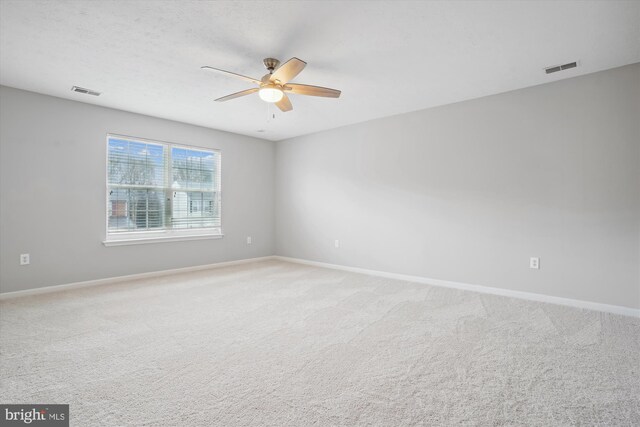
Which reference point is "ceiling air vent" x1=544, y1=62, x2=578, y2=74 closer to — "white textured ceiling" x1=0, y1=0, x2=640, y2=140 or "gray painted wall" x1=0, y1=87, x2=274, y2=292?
"white textured ceiling" x1=0, y1=0, x2=640, y2=140

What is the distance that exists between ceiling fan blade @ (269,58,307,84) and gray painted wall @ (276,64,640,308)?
2445mm

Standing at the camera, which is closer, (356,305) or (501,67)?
(501,67)

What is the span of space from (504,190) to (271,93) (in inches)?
115

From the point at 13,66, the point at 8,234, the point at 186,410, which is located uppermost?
the point at 13,66

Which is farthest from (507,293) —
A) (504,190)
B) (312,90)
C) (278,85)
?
(278,85)

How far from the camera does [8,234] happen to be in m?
3.60

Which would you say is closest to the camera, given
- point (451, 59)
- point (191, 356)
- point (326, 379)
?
point (326, 379)

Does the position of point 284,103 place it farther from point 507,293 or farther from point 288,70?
point 507,293

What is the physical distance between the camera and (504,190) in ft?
12.4

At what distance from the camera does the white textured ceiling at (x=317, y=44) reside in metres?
2.21

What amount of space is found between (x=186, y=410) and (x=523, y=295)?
3.66 meters

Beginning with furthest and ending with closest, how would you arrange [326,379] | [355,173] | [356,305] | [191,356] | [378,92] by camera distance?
[355,173] → [378,92] → [356,305] → [191,356] → [326,379]

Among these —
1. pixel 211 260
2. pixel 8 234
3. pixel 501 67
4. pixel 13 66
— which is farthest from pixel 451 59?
pixel 8 234

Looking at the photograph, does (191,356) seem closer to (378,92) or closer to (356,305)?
(356,305)
